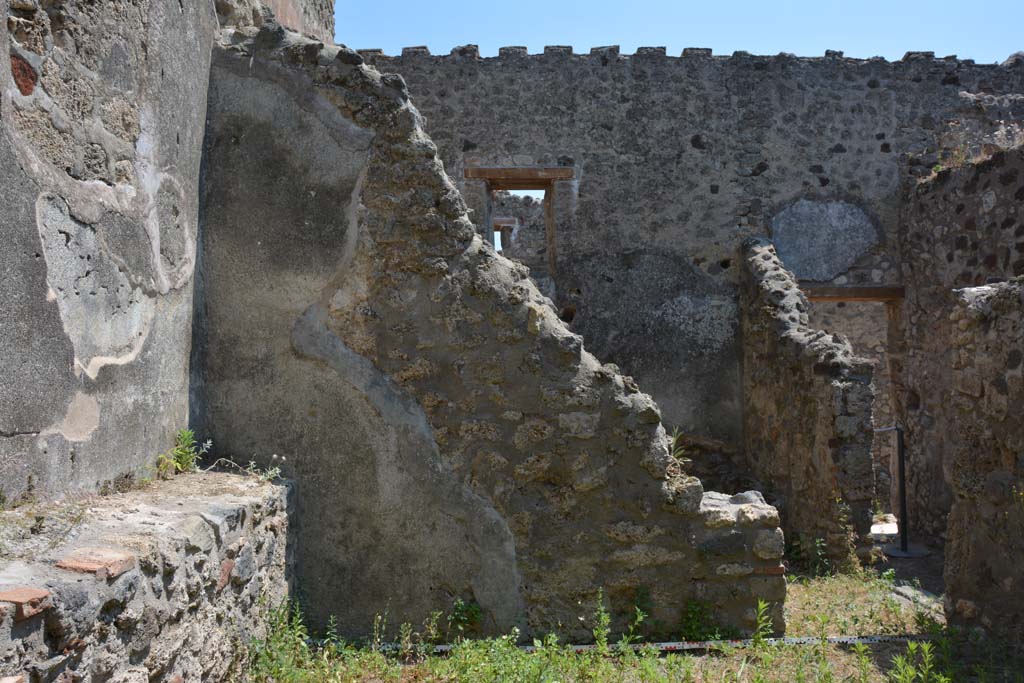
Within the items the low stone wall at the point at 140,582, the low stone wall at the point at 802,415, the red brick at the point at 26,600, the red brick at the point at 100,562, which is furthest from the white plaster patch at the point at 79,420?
the low stone wall at the point at 802,415

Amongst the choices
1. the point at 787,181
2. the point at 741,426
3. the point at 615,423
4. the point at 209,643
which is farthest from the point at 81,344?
the point at 787,181

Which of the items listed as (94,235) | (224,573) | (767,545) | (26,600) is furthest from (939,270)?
(26,600)

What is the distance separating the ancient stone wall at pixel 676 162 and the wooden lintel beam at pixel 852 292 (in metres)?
0.22

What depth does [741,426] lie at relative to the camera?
27.8ft

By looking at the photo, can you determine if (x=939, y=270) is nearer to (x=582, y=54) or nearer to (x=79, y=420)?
(x=582, y=54)

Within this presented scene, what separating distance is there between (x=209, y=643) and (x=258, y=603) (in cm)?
56

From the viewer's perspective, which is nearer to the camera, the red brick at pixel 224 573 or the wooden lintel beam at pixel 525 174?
the red brick at pixel 224 573

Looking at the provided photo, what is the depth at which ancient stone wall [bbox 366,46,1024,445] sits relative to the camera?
859cm

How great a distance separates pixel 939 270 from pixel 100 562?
8.29 metres

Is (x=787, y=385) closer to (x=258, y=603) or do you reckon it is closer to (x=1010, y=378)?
(x=1010, y=378)

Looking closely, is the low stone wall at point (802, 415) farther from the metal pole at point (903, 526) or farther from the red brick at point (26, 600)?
the red brick at point (26, 600)

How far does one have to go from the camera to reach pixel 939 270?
28.0 feet

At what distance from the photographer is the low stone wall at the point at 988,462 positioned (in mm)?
3857

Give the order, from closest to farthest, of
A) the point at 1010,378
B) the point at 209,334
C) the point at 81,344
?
1. the point at 81,344
2. the point at 1010,378
3. the point at 209,334
